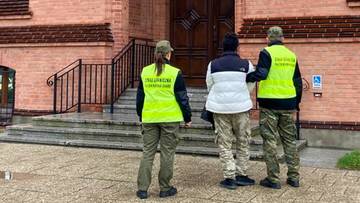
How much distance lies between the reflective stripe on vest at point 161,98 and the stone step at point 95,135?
9.71ft

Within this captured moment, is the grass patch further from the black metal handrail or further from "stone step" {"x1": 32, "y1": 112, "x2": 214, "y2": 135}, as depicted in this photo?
the black metal handrail

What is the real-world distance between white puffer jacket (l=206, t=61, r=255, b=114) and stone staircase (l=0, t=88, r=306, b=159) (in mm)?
2152

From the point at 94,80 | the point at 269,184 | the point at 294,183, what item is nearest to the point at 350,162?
the point at 294,183

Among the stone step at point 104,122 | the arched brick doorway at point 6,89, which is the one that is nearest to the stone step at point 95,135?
the stone step at point 104,122

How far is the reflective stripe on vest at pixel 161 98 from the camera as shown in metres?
6.17

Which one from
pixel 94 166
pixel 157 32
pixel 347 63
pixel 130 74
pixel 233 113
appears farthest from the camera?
pixel 157 32

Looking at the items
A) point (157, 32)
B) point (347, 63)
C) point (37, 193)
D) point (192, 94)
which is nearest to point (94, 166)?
point (37, 193)

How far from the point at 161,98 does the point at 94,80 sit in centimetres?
634

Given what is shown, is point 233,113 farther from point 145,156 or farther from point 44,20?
point 44,20

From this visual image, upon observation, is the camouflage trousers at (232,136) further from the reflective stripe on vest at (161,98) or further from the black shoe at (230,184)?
the reflective stripe on vest at (161,98)

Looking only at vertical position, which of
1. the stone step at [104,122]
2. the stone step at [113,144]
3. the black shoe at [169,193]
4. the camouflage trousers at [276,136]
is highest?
the camouflage trousers at [276,136]

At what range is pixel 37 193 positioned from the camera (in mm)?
6246

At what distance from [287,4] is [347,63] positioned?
5.91 feet

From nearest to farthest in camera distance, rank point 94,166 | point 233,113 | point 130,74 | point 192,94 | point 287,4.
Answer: point 233,113, point 94,166, point 287,4, point 192,94, point 130,74
